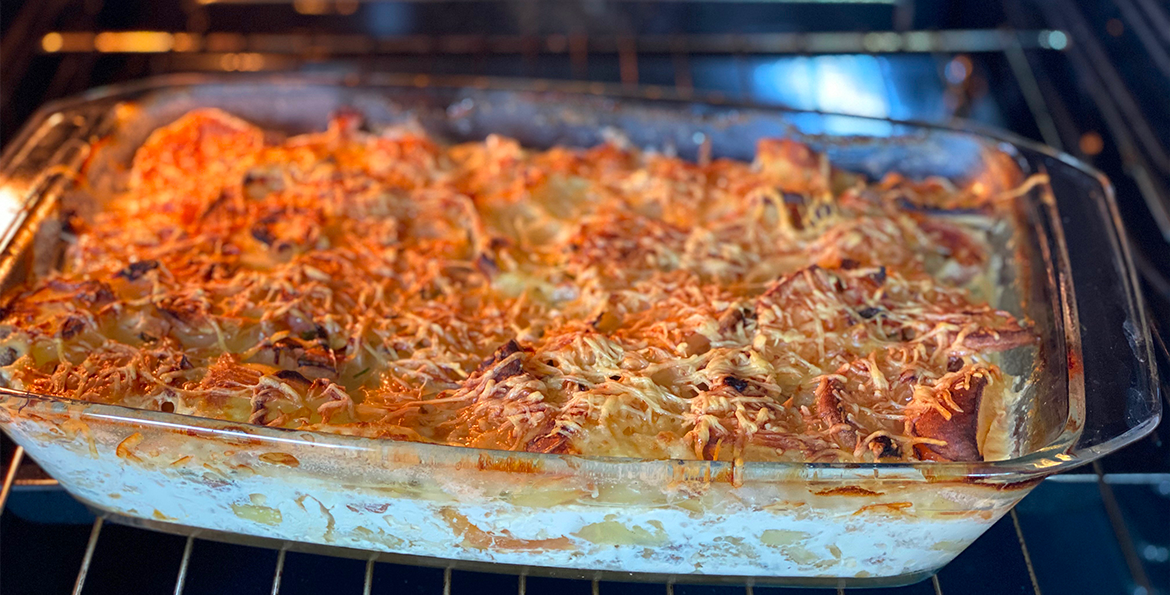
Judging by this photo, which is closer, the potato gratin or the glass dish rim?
the glass dish rim

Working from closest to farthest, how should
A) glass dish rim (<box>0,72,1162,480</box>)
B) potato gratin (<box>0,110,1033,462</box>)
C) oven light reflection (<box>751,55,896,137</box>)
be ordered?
glass dish rim (<box>0,72,1162,480</box>) → potato gratin (<box>0,110,1033,462</box>) → oven light reflection (<box>751,55,896,137</box>)

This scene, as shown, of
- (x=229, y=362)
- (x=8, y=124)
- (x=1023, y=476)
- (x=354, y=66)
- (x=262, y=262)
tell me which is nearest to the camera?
(x=1023, y=476)

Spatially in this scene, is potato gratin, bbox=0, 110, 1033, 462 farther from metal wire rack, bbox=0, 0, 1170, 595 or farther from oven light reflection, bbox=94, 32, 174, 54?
oven light reflection, bbox=94, 32, 174, 54

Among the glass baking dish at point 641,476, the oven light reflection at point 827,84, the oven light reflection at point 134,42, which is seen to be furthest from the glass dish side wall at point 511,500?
the oven light reflection at point 134,42

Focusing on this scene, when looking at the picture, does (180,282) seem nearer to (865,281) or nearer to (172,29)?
(865,281)

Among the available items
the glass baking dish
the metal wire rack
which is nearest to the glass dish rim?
the glass baking dish

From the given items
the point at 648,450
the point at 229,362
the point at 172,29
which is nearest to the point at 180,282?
the point at 229,362
